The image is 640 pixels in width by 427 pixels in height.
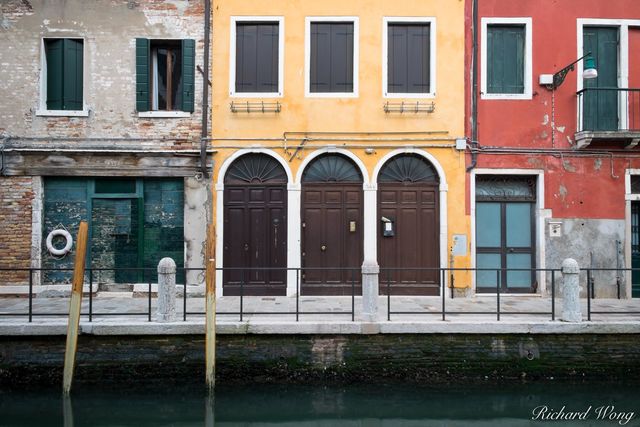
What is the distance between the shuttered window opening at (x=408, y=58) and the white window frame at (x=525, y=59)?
1.20m

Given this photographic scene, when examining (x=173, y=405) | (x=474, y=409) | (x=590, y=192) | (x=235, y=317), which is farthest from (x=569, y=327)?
(x=173, y=405)

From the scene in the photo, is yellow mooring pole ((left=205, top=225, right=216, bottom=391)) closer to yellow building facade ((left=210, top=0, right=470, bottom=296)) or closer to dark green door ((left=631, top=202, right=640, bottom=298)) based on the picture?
yellow building facade ((left=210, top=0, right=470, bottom=296))

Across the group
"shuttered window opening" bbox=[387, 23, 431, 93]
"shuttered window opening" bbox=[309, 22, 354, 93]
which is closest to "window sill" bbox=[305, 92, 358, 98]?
"shuttered window opening" bbox=[309, 22, 354, 93]

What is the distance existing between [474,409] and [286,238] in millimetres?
5454

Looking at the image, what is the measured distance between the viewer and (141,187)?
12227 millimetres

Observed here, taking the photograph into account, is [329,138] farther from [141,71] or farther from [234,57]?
[141,71]

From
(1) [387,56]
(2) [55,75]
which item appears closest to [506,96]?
(1) [387,56]

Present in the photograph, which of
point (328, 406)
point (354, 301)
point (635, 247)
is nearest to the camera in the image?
point (328, 406)

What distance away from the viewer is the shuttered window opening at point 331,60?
1232cm

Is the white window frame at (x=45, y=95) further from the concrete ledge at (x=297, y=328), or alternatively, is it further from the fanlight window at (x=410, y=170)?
the fanlight window at (x=410, y=170)

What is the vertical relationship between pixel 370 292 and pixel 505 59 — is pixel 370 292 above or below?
below

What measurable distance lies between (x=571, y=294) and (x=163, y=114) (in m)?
8.90

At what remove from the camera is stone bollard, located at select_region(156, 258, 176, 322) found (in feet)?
29.2

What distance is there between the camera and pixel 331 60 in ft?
40.5
